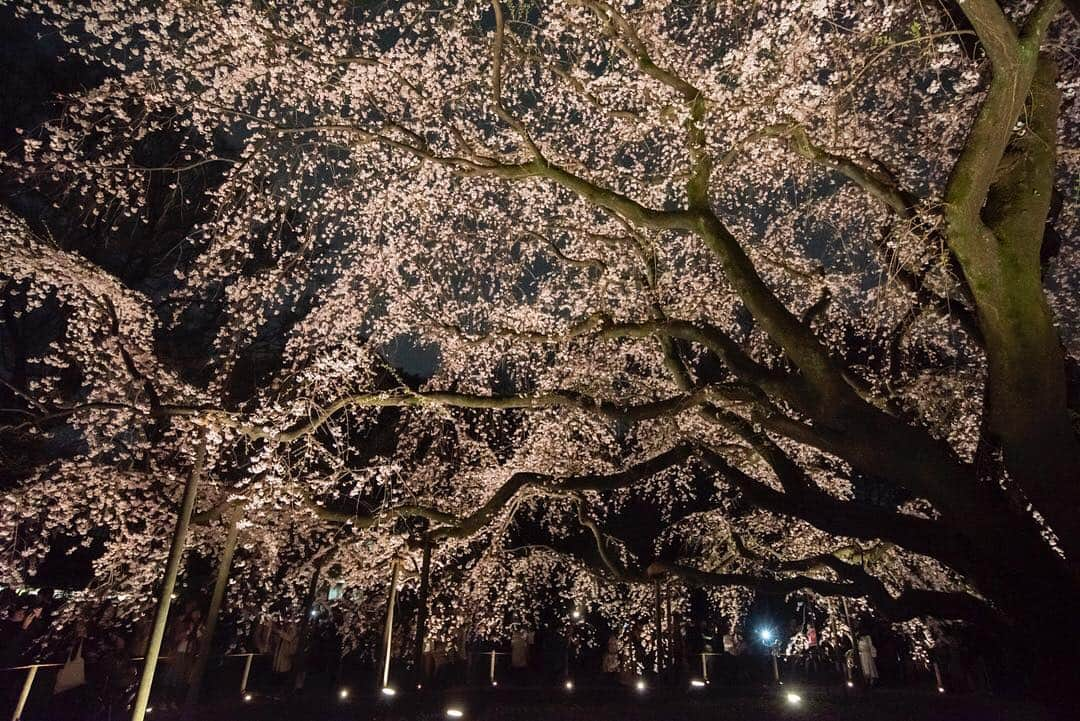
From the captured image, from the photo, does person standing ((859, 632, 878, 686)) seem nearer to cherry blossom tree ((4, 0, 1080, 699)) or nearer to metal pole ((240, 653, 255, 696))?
cherry blossom tree ((4, 0, 1080, 699))

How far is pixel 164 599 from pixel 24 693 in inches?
75.5

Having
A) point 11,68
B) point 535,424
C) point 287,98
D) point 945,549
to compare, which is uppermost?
point 11,68

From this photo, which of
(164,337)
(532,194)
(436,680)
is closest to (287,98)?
(532,194)

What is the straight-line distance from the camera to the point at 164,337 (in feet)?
46.5

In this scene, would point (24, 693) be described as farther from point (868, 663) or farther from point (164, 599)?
point (868, 663)

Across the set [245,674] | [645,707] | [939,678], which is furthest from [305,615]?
[939,678]

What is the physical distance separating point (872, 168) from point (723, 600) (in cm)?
1088

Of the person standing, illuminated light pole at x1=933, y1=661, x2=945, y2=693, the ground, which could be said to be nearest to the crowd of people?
the person standing

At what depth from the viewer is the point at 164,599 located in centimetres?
588

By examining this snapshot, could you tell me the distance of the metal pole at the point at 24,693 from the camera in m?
6.11

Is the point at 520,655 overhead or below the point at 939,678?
overhead

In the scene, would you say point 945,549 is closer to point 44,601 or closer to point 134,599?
point 134,599

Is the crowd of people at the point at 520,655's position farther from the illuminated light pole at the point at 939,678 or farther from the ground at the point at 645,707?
the ground at the point at 645,707

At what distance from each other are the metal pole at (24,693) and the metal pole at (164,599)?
1202 mm
